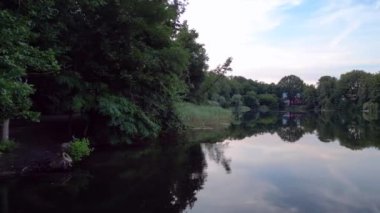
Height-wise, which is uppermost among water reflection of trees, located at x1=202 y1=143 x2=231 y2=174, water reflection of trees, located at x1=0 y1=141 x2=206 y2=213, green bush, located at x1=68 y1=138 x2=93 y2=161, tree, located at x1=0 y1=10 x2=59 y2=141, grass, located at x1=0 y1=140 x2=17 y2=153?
tree, located at x1=0 y1=10 x2=59 y2=141

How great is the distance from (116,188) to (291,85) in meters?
148

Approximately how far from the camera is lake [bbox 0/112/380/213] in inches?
363

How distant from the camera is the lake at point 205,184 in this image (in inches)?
363

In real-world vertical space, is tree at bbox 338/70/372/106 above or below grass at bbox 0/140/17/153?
above

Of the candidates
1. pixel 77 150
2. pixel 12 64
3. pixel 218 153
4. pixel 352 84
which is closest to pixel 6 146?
pixel 77 150

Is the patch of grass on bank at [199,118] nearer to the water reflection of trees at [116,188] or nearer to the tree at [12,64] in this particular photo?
the water reflection of trees at [116,188]

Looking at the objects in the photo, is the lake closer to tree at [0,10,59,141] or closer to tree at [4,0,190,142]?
tree at [4,0,190,142]

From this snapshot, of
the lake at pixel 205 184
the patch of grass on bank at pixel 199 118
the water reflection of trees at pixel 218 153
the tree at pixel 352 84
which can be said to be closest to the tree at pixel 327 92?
the tree at pixel 352 84

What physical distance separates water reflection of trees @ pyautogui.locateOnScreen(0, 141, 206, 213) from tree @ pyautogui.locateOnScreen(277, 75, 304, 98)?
5357 inches

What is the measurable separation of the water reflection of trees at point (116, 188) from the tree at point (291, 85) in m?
136

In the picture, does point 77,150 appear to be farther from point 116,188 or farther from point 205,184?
point 205,184

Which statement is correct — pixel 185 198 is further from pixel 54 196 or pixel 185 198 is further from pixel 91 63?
pixel 91 63

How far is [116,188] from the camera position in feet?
35.9

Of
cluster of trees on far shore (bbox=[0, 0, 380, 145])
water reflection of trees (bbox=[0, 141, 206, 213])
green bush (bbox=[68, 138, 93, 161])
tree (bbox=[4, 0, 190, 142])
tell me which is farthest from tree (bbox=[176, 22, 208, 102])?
water reflection of trees (bbox=[0, 141, 206, 213])
